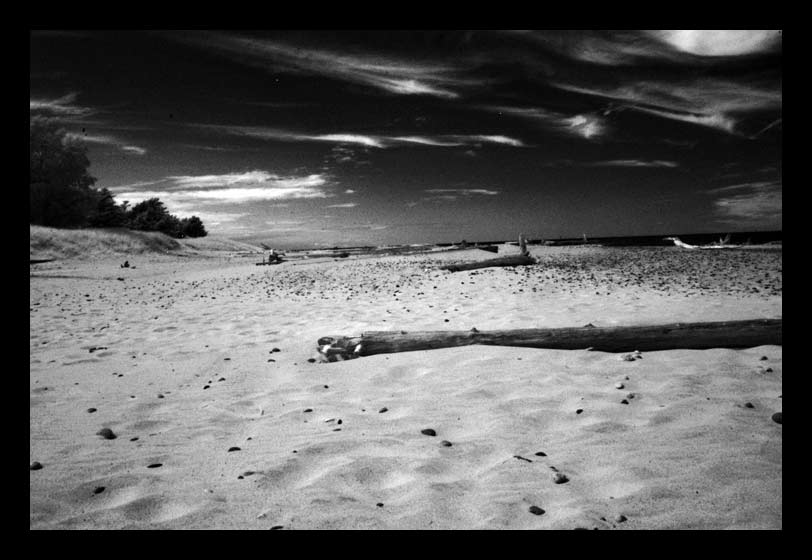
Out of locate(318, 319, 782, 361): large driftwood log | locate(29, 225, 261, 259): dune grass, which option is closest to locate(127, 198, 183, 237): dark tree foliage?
locate(29, 225, 261, 259): dune grass

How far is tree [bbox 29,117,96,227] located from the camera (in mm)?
30500

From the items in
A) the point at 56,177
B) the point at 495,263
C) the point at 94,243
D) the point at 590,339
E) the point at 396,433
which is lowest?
the point at 396,433

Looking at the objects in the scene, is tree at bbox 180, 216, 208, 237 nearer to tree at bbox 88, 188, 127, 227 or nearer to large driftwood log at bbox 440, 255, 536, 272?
tree at bbox 88, 188, 127, 227

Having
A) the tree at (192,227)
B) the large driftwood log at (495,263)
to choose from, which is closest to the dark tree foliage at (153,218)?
the tree at (192,227)

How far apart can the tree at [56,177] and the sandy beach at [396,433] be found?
32.4 meters

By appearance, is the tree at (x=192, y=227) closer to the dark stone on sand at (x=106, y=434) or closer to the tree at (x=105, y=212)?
the tree at (x=105, y=212)

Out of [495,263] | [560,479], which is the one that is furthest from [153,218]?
[560,479]

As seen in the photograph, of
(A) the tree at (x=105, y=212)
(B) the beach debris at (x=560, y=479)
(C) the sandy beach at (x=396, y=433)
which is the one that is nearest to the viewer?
(C) the sandy beach at (x=396, y=433)

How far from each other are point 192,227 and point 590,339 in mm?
61739

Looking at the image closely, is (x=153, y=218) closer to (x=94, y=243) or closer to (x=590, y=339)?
(x=94, y=243)

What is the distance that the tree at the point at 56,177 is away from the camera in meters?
30.5

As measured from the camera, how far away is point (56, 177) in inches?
1240
